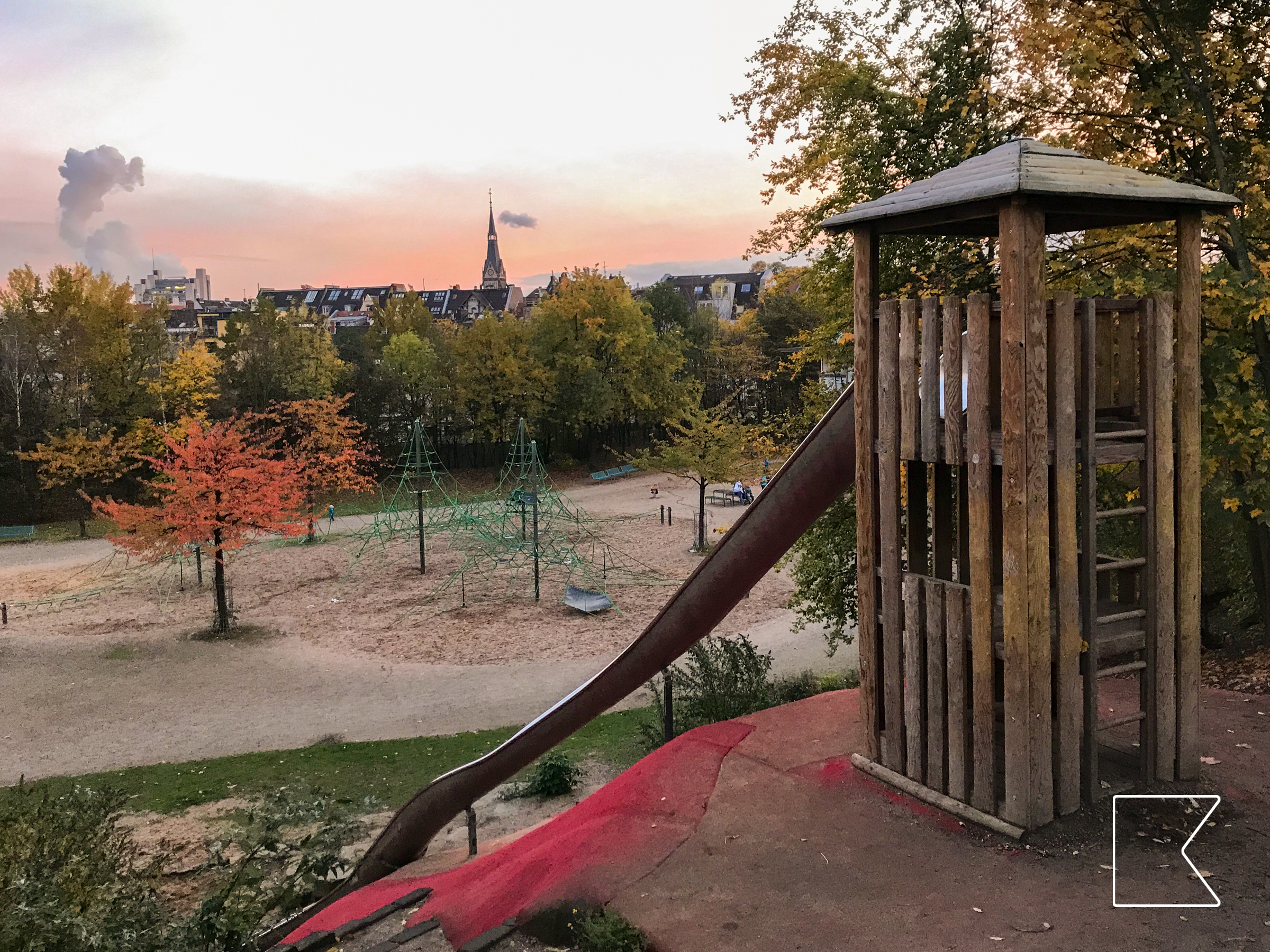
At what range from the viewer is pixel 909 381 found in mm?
6258

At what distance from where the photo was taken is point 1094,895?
5211 mm

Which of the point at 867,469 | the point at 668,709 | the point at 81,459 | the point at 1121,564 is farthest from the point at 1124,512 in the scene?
the point at 81,459

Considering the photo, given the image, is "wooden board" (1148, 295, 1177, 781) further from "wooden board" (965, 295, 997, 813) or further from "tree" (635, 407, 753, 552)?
"tree" (635, 407, 753, 552)

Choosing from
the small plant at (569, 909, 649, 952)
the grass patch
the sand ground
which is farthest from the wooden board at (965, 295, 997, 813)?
the sand ground

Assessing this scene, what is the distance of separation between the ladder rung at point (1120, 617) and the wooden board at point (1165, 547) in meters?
0.10

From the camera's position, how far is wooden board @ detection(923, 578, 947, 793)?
6.25 metres

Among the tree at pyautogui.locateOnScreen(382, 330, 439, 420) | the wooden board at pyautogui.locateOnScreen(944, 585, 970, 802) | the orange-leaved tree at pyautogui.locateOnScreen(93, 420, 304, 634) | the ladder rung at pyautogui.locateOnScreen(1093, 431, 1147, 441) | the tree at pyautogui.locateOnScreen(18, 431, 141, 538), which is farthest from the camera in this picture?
the tree at pyautogui.locateOnScreen(382, 330, 439, 420)

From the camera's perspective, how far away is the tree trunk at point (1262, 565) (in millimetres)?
10078

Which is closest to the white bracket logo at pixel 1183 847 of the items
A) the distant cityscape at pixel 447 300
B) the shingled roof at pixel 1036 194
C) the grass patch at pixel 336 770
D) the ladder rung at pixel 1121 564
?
the ladder rung at pixel 1121 564

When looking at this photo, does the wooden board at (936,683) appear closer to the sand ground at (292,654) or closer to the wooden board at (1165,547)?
the wooden board at (1165,547)

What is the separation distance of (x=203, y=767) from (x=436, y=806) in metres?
5.58

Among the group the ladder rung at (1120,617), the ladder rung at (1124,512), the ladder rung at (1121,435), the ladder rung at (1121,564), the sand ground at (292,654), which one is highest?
the ladder rung at (1121,435)

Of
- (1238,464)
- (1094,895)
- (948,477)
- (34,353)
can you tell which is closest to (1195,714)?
(1094,895)

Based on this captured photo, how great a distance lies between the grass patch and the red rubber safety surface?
164 inches
